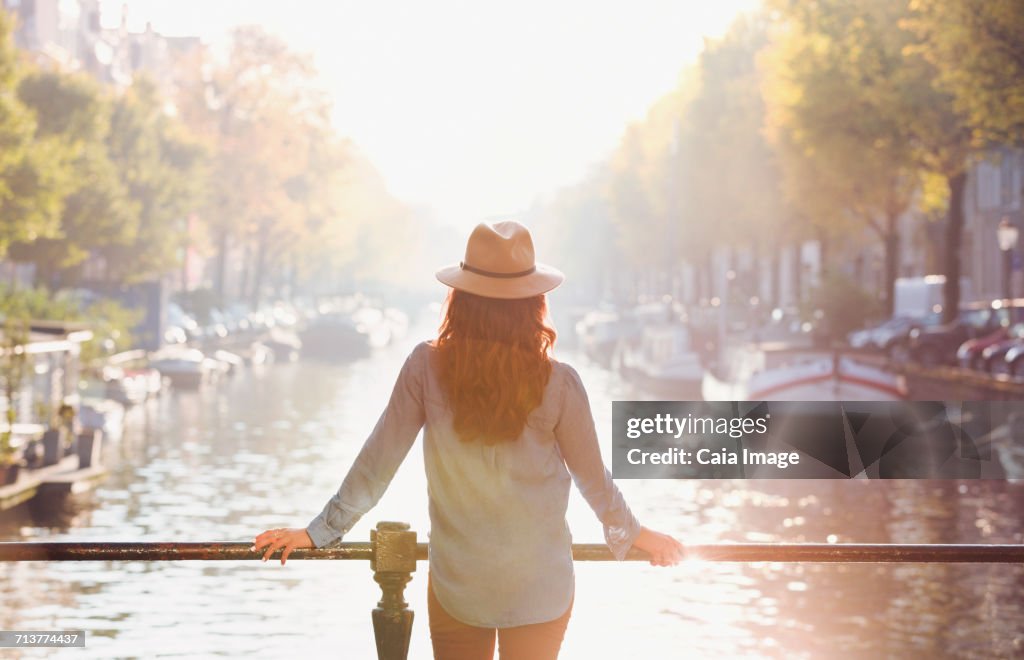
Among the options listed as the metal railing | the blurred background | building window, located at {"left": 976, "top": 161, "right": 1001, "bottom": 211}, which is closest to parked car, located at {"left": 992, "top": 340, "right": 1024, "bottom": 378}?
the blurred background

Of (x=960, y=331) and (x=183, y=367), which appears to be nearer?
(x=960, y=331)

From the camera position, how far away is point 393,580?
5.93m

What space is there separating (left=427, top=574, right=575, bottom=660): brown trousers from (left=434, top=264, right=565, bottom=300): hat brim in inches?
35.8

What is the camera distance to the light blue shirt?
518cm

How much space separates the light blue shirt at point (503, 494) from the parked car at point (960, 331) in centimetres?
4065

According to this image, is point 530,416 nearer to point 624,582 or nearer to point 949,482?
point 624,582

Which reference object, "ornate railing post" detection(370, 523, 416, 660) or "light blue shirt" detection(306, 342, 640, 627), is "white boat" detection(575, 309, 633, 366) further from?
"light blue shirt" detection(306, 342, 640, 627)

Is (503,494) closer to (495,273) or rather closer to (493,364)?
(493,364)

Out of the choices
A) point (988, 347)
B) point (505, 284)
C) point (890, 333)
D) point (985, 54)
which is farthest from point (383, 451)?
point (890, 333)

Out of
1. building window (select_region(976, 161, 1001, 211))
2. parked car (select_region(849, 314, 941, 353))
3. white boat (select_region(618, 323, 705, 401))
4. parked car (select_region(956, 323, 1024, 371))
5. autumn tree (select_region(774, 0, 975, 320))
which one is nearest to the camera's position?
parked car (select_region(956, 323, 1024, 371))

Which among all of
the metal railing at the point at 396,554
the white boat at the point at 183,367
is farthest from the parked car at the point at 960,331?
the metal railing at the point at 396,554

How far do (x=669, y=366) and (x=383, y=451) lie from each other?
56.1 metres

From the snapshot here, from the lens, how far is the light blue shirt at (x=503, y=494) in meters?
5.18

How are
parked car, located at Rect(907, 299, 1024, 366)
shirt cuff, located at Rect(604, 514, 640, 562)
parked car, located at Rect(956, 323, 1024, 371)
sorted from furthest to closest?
parked car, located at Rect(907, 299, 1024, 366)
parked car, located at Rect(956, 323, 1024, 371)
shirt cuff, located at Rect(604, 514, 640, 562)
